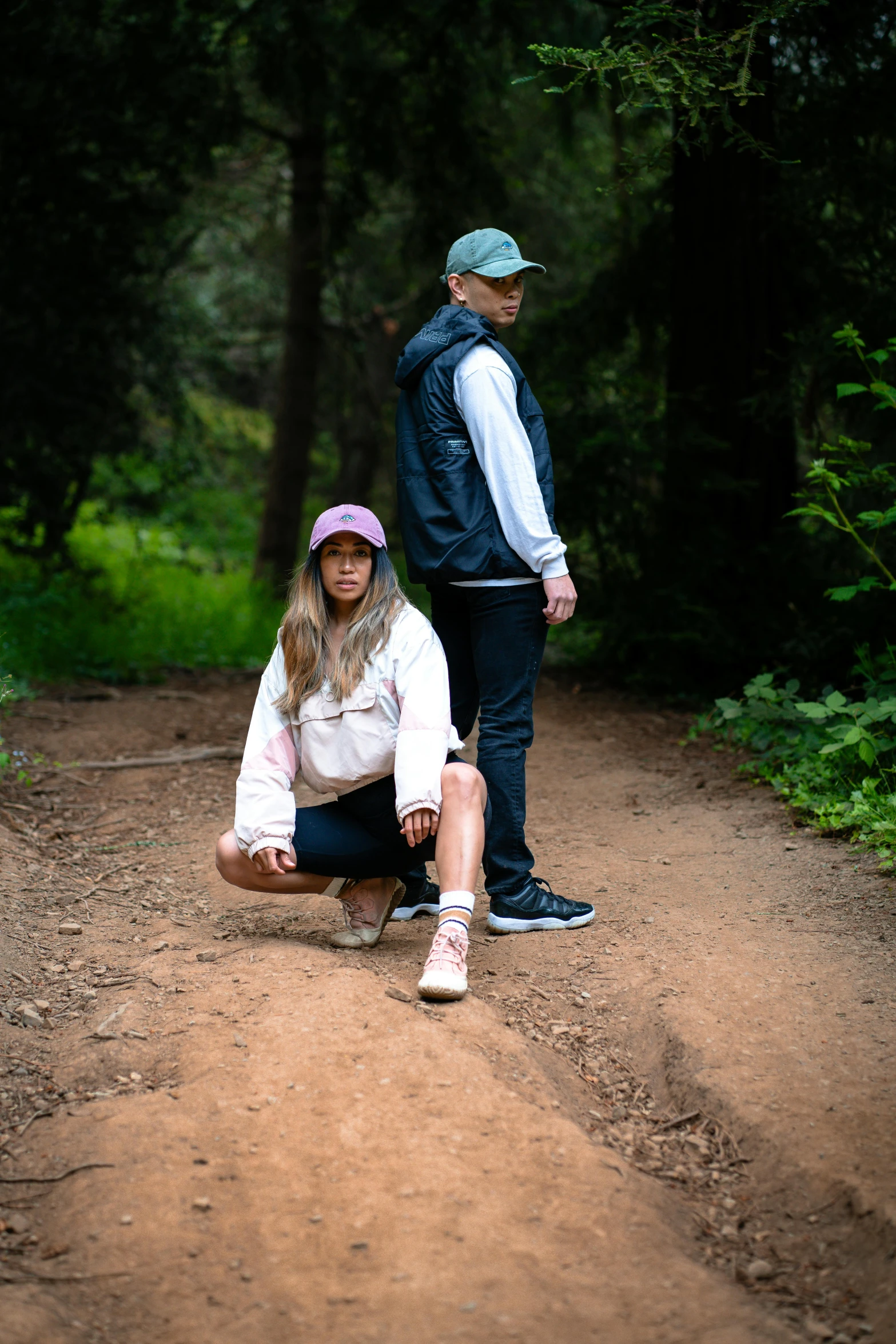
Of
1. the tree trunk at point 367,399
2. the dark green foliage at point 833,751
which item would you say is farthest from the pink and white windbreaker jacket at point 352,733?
the tree trunk at point 367,399

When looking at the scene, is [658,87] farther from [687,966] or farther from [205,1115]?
[205,1115]

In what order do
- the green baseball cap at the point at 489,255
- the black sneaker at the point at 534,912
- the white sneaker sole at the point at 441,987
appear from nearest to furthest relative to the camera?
the white sneaker sole at the point at 441,987 → the green baseball cap at the point at 489,255 → the black sneaker at the point at 534,912

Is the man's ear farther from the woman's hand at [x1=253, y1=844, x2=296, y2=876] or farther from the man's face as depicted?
the woman's hand at [x1=253, y1=844, x2=296, y2=876]

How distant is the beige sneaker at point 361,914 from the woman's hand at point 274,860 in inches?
12.9

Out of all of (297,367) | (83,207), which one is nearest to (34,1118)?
(83,207)

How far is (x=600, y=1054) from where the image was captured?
10.2 feet

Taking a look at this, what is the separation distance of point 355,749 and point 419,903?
906mm

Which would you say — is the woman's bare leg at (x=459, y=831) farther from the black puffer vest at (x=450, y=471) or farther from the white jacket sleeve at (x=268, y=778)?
the black puffer vest at (x=450, y=471)

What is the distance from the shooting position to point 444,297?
374 inches

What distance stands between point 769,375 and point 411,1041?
5.41 m

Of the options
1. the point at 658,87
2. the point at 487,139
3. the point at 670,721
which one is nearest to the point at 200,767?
the point at 670,721

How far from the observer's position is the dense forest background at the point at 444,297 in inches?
264

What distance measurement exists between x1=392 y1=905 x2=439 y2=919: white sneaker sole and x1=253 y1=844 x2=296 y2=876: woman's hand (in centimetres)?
72

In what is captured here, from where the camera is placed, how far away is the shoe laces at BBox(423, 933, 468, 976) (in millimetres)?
Result: 3086
